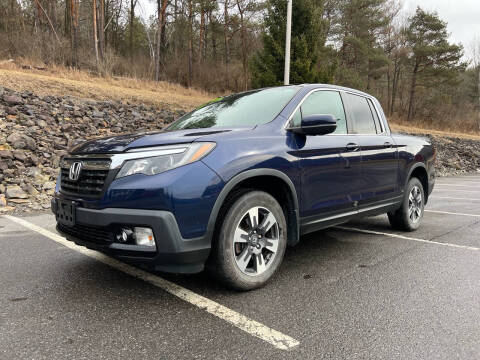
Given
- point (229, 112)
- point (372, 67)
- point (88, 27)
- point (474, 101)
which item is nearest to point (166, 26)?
point (88, 27)

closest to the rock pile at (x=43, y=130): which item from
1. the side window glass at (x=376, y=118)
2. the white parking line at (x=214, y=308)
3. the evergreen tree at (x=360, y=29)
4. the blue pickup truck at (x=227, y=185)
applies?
the white parking line at (x=214, y=308)

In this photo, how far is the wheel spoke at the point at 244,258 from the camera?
2.96m

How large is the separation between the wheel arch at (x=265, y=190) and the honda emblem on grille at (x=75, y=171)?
3.73 feet

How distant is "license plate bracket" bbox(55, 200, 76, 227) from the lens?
9.45 feet

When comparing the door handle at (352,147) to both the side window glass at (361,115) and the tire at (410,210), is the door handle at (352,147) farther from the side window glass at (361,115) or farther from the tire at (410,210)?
the tire at (410,210)

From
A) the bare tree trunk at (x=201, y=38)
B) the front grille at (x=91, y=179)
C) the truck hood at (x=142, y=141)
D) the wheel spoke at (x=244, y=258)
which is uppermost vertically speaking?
the bare tree trunk at (x=201, y=38)

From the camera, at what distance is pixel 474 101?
4841cm

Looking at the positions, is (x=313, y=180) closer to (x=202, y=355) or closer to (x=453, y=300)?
(x=453, y=300)

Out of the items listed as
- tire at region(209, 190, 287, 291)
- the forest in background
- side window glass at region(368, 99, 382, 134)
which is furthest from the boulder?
the forest in background

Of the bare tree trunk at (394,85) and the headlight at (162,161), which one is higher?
the bare tree trunk at (394,85)

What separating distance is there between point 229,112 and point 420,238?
3.12m

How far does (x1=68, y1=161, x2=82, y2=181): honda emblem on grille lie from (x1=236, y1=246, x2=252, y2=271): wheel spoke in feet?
4.67

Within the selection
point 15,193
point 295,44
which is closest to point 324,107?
point 15,193

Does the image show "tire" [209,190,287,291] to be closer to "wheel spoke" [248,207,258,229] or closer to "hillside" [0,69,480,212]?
"wheel spoke" [248,207,258,229]
